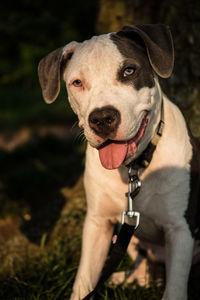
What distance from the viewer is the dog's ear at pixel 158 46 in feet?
9.77

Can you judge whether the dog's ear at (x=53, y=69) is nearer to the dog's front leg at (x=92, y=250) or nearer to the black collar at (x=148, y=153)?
the black collar at (x=148, y=153)

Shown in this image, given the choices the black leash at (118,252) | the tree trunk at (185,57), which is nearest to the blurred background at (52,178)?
the tree trunk at (185,57)

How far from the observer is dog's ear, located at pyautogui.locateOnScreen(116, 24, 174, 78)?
9.77 ft

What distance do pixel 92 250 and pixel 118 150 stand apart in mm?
915

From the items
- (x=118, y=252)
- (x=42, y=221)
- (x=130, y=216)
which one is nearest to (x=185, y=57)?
(x=130, y=216)

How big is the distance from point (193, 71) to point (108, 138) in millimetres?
1602

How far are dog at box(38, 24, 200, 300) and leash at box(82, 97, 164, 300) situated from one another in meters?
0.03

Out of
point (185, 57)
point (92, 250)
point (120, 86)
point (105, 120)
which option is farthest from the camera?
point (185, 57)

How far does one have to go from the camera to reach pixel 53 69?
3.28 m

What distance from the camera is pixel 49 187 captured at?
20.9 ft

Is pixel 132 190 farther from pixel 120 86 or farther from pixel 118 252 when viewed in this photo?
pixel 120 86

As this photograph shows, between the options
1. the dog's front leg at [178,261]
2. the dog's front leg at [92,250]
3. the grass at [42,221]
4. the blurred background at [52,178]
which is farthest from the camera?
the blurred background at [52,178]

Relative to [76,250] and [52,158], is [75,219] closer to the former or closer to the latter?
[76,250]

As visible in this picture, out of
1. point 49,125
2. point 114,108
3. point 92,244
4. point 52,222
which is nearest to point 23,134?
point 49,125
